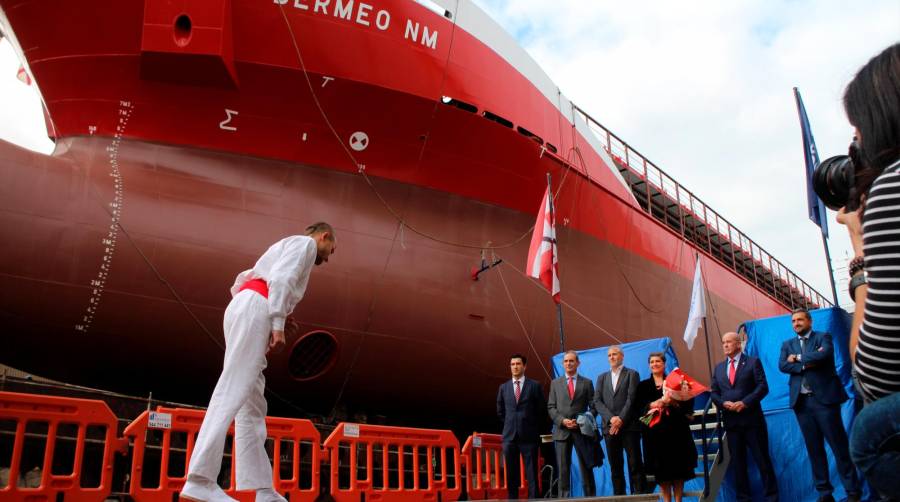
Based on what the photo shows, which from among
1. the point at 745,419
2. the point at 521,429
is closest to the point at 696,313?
the point at 745,419

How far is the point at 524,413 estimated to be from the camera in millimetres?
6938

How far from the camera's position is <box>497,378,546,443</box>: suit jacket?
6922 millimetres

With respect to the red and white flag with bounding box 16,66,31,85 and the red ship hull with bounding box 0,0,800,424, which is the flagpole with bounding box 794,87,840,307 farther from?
the red and white flag with bounding box 16,66,31,85

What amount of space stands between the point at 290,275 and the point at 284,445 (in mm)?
4996

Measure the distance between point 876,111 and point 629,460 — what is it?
5.31 metres

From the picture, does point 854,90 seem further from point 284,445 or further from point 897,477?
point 284,445

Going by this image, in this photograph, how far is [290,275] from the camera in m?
3.57

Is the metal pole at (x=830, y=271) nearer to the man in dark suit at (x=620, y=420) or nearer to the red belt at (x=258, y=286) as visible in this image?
the man in dark suit at (x=620, y=420)

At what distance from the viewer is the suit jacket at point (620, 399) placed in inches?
256

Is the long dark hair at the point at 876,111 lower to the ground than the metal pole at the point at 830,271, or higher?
lower

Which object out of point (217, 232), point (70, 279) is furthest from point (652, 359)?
point (70, 279)

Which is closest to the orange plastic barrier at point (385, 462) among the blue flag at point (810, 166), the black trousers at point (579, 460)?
the black trousers at point (579, 460)

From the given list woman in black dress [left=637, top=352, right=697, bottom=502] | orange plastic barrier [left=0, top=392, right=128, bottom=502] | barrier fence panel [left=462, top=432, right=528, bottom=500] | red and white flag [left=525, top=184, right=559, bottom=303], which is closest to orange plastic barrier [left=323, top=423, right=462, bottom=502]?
barrier fence panel [left=462, top=432, right=528, bottom=500]

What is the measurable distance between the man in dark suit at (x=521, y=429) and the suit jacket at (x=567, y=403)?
0.55ft
